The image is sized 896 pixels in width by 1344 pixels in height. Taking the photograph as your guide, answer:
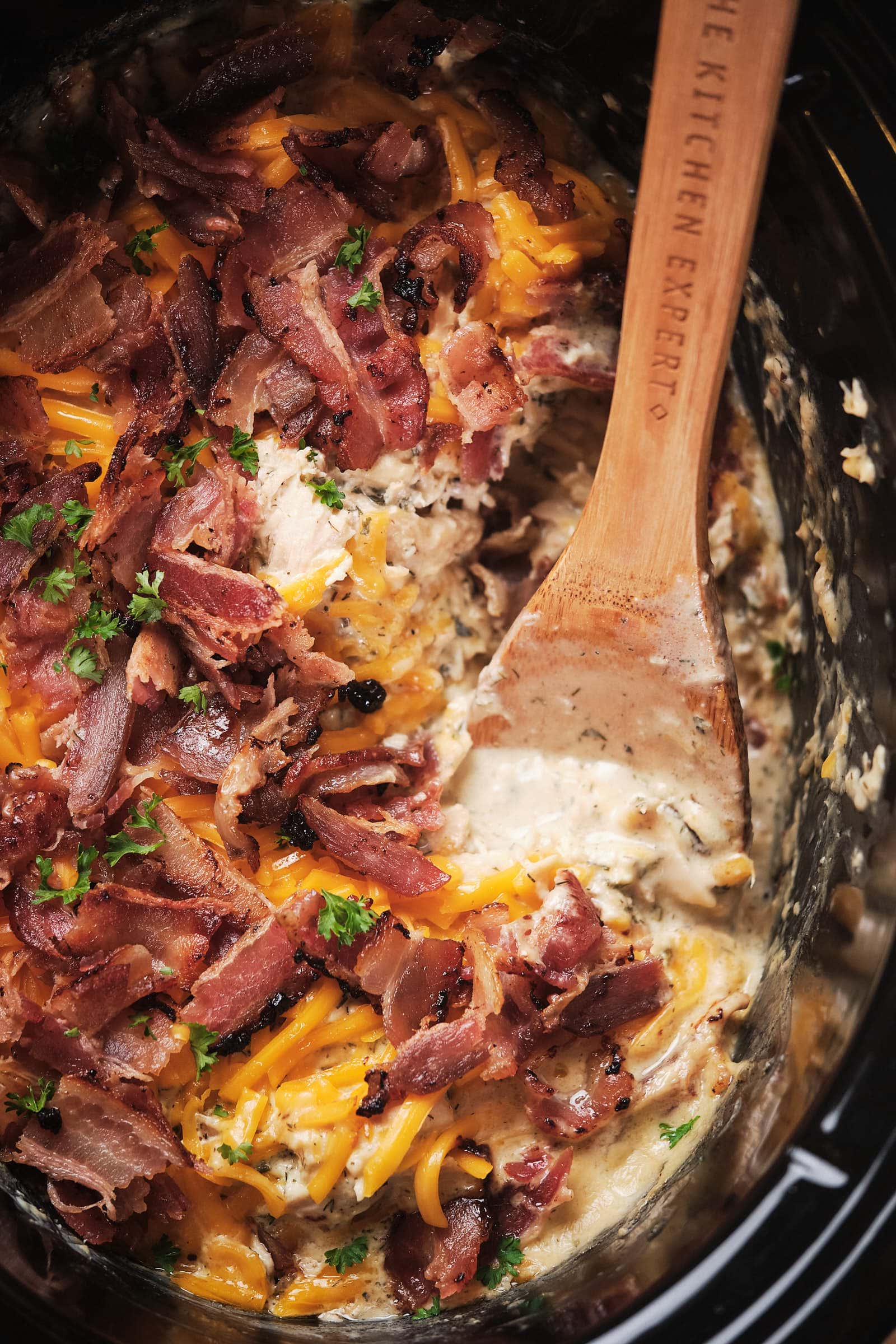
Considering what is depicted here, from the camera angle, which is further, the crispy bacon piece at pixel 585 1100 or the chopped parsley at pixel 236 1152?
the crispy bacon piece at pixel 585 1100

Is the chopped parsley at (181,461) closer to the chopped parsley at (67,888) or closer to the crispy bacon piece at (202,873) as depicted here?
the crispy bacon piece at (202,873)

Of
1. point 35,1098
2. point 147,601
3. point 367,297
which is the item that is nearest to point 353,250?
point 367,297

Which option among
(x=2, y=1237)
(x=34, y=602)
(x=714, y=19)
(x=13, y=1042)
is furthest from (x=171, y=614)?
(x=714, y=19)

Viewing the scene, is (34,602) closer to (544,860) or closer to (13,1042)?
(13,1042)

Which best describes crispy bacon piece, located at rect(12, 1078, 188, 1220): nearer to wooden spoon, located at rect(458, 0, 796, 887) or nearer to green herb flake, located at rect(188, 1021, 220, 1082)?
green herb flake, located at rect(188, 1021, 220, 1082)

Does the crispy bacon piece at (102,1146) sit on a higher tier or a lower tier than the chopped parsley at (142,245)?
lower

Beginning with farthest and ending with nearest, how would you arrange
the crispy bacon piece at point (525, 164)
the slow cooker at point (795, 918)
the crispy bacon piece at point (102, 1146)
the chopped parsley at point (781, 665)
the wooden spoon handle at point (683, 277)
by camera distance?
the chopped parsley at point (781, 665), the crispy bacon piece at point (525, 164), the crispy bacon piece at point (102, 1146), the slow cooker at point (795, 918), the wooden spoon handle at point (683, 277)

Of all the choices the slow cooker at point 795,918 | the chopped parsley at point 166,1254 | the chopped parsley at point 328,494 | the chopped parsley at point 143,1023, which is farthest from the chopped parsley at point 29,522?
the chopped parsley at point 166,1254

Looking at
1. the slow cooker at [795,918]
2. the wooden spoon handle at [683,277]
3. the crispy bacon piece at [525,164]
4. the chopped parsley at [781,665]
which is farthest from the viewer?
the chopped parsley at [781,665]
